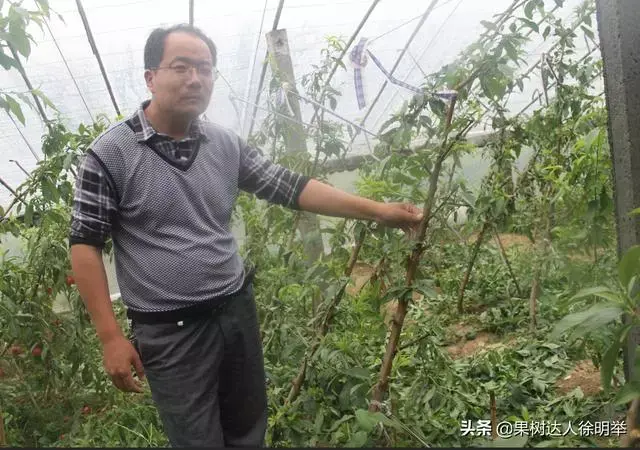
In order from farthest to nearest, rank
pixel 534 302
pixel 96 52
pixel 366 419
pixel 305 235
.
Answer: pixel 96 52 → pixel 534 302 → pixel 305 235 → pixel 366 419

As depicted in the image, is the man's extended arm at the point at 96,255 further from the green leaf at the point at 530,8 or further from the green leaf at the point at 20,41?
the green leaf at the point at 530,8

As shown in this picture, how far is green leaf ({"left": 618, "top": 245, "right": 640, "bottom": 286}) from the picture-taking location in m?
0.92

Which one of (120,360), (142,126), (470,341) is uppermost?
(142,126)

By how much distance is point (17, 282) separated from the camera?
2.09 m

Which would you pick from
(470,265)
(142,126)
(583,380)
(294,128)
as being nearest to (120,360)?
(142,126)

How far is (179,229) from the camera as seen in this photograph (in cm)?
121

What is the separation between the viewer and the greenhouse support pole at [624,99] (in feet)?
4.47

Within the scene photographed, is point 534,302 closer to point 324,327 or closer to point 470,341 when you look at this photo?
point 470,341

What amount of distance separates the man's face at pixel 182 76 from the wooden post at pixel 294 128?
0.79 meters

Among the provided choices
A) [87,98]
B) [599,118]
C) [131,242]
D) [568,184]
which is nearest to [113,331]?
[131,242]

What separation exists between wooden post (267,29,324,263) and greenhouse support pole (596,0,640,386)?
860 mm

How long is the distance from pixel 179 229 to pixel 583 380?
5.14 feet

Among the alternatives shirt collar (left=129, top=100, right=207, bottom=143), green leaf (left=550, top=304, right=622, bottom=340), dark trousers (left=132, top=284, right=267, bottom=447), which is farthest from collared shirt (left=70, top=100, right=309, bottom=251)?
green leaf (left=550, top=304, right=622, bottom=340)

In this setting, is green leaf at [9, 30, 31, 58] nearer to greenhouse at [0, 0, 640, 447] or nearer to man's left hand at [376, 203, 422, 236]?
greenhouse at [0, 0, 640, 447]
